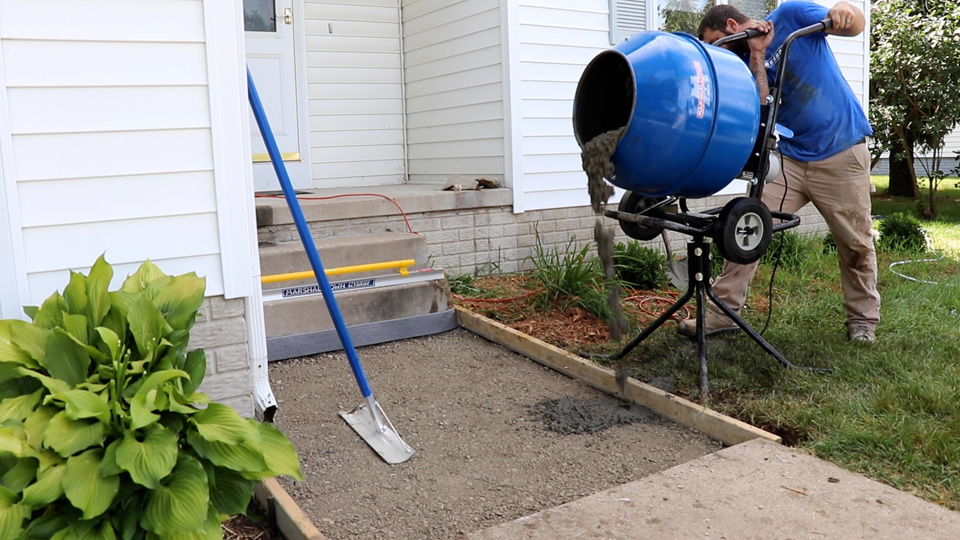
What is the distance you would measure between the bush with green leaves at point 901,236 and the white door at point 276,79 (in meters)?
5.20

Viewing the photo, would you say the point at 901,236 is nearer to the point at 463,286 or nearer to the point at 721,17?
the point at 463,286

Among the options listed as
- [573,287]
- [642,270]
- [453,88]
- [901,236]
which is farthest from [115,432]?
[901,236]

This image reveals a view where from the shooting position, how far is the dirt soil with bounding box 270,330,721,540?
8.51 feet

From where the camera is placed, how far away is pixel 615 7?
6047mm

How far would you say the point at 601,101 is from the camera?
3.38 m

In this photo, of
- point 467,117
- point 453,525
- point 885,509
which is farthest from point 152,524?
point 467,117

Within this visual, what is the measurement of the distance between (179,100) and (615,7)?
4.18m

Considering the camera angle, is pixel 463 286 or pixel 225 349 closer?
pixel 225 349

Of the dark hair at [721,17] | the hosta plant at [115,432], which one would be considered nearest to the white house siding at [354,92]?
the dark hair at [721,17]

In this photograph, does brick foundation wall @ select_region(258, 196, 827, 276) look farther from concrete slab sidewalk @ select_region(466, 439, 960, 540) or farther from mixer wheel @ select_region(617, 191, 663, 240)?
concrete slab sidewalk @ select_region(466, 439, 960, 540)

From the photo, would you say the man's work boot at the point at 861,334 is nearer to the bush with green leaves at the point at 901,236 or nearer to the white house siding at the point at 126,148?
the white house siding at the point at 126,148

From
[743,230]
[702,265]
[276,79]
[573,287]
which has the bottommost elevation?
[573,287]

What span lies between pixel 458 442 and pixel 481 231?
8.59 ft

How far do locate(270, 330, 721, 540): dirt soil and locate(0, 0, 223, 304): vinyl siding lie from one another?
0.91 meters
